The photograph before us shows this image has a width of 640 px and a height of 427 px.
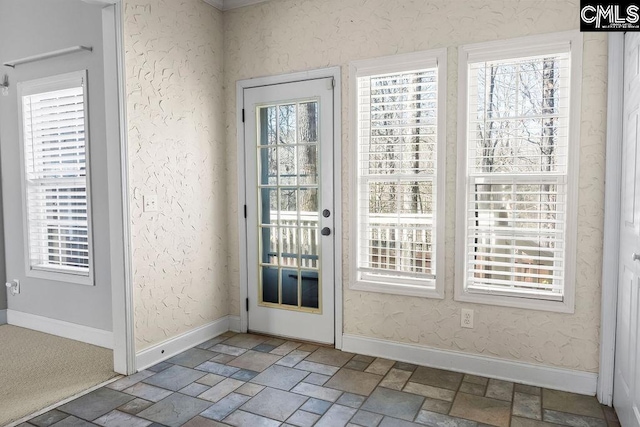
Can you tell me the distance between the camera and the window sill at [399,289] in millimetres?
3035

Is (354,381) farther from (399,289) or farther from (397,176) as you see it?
(397,176)

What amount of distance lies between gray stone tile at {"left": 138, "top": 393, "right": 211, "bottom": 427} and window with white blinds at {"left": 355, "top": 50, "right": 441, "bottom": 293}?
4.61ft

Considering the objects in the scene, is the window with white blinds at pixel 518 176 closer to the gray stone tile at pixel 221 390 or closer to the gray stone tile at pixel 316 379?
the gray stone tile at pixel 316 379

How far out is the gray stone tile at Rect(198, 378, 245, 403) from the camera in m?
2.63

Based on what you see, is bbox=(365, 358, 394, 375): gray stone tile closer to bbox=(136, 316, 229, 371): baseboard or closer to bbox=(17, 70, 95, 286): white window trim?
bbox=(136, 316, 229, 371): baseboard

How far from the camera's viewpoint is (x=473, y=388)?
273cm

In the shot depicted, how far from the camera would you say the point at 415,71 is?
302 centimetres

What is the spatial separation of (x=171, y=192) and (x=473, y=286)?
226cm

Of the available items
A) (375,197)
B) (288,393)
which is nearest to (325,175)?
(375,197)

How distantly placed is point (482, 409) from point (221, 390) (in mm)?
1549

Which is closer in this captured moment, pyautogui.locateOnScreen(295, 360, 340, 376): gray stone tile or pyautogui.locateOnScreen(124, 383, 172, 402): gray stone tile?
pyautogui.locateOnScreen(124, 383, 172, 402): gray stone tile

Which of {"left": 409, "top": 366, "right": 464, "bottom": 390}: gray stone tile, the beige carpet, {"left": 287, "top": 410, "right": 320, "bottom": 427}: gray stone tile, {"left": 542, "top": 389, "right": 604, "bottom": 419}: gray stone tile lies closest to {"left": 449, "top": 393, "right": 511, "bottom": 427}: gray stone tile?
{"left": 409, "top": 366, "right": 464, "bottom": 390}: gray stone tile

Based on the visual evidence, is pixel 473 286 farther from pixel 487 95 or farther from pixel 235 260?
pixel 235 260

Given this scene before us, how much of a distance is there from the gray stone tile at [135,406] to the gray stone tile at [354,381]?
108cm
